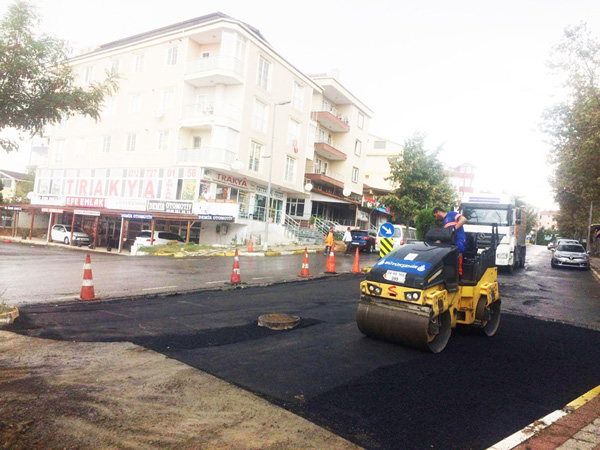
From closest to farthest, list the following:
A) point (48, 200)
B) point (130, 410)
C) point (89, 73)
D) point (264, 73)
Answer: point (130, 410) < point (264, 73) < point (48, 200) < point (89, 73)

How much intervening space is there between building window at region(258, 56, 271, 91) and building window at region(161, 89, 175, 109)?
655 centimetres

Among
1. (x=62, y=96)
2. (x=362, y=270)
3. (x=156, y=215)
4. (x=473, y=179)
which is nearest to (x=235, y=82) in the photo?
(x=156, y=215)

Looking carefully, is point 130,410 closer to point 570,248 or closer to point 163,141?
point 570,248

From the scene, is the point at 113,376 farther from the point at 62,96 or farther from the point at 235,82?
the point at 235,82

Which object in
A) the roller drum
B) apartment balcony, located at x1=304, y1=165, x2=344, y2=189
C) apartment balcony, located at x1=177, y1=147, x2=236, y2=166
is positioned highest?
apartment balcony, located at x1=304, y1=165, x2=344, y2=189

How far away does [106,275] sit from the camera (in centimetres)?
1295

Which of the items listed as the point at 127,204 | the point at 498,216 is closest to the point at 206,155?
the point at 127,204

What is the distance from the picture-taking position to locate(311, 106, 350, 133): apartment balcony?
38.7m

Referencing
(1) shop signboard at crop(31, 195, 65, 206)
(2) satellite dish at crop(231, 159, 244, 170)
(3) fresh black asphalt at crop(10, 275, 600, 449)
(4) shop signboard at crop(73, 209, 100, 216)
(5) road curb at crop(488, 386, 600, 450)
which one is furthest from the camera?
(1) shop signboard at crop(31, 195, 65, 206)

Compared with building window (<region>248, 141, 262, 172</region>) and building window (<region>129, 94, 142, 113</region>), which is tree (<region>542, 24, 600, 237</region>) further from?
building window (<region>129, 94, 142, 113</region>)

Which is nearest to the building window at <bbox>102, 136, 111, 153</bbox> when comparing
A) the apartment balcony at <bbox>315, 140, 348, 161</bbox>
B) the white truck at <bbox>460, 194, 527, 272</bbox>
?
the apartment balcony at <bbox>315, 140, 348, 161</bbox>

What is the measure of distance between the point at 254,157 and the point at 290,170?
14.7 feet

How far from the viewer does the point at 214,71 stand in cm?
2875

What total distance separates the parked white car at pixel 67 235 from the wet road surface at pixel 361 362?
25.9 metres
